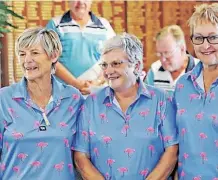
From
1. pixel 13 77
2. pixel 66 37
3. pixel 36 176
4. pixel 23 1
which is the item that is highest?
pixel 23 1

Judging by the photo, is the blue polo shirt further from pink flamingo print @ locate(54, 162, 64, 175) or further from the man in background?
pink flamingo print @ locate(54, 162, 64, 175)

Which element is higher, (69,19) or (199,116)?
(69,19)

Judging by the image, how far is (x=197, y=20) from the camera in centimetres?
246

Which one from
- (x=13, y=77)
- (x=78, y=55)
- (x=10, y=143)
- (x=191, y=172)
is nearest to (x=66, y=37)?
(x=78, y=55)

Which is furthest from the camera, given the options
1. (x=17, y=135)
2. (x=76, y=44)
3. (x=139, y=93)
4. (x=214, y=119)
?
(x=76, y=44)

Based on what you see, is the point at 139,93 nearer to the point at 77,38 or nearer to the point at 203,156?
the point at 203,156

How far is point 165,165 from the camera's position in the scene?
2.54m

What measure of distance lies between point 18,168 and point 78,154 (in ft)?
0.93

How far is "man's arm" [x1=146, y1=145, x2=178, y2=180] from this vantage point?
8.26ft

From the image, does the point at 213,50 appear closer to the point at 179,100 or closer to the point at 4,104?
the point at 179,100

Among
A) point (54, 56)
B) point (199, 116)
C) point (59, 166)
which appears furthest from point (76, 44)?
point (199, 116)

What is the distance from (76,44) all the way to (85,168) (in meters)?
1.31

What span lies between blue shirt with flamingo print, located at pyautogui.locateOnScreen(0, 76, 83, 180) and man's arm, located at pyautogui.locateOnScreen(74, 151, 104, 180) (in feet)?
0.14

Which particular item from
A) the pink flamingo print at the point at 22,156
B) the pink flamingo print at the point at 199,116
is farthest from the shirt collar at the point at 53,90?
the pink flamingo print at the point at 199,116
